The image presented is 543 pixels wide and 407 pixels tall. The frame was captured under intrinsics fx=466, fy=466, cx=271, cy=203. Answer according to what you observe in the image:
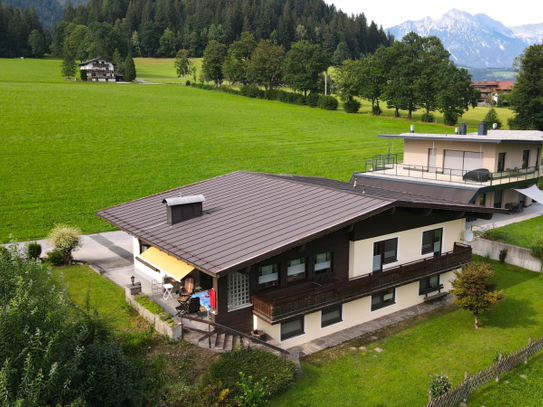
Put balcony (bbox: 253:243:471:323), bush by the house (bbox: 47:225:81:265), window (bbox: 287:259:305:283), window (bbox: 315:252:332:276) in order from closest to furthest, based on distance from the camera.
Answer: balcony (bbox: 253:243:471:323) < window (bbox: 287:259:305:283) < window (bbox: 315:252:332:276) < bush by the house (bbox: 47:225:81:265)

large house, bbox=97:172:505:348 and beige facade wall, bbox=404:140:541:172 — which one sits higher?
beige facade wall, bbox=404:140:541:172

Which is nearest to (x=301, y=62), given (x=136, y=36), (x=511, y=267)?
(x=511, y=267)

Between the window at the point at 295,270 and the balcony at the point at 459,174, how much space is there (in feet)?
60.7

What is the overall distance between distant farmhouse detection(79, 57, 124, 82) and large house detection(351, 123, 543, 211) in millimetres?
86072

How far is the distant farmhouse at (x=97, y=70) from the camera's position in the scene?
339ft

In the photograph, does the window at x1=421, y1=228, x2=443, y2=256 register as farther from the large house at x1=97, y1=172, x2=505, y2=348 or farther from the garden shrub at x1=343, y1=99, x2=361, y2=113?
the garden shrub at x1=343, y1=99, x2=361, y2=113

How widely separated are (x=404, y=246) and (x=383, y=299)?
236 cm

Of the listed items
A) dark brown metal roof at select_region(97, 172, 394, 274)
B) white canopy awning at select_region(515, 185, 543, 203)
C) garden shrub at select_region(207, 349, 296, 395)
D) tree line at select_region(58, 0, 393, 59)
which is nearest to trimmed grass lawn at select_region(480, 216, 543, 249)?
white canopy awning at select_region(515, 185, 543, 203)

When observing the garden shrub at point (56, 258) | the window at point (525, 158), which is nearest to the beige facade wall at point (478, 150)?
the window at point (525, 158)

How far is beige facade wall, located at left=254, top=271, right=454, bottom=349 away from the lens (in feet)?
52.1

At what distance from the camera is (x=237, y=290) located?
1551 centimetres

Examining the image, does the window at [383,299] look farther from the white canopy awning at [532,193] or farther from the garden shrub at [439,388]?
the white canopy awning at [532,193]

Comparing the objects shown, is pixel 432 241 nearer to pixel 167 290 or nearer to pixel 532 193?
pixel 167 290

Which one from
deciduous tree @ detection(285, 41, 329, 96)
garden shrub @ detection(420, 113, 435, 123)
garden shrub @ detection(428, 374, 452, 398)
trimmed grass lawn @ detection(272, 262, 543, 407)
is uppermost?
deciduous tree @ detection(285, 41, 329, 96)
